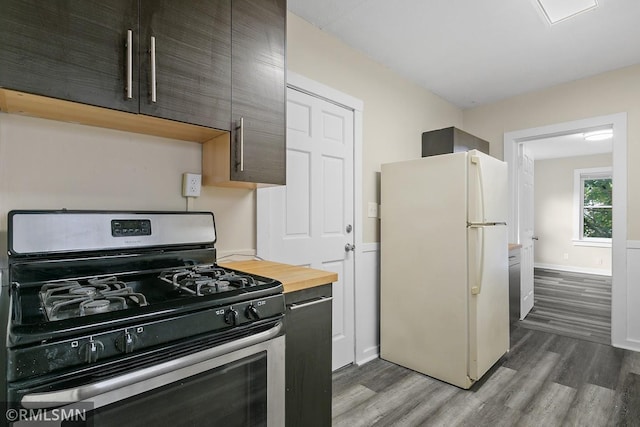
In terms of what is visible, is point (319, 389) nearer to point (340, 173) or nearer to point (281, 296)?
point (281, 296)

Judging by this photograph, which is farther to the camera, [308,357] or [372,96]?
[372,96]

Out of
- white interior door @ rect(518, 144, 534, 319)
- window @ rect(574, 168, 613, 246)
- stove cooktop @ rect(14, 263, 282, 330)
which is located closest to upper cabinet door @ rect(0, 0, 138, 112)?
stove cooktop @ rect(14, 263, 282, 330)

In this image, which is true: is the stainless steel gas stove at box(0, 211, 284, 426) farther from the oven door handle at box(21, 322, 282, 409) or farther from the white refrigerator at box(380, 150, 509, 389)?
the white refrigerator at box(380, 150, 509, 389)

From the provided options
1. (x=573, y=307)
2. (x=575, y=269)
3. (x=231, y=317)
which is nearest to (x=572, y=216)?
(x=575, y=269)

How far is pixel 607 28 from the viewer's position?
2303 mm

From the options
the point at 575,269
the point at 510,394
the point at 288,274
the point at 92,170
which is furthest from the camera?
the point at 575,269

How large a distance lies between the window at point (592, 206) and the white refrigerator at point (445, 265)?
5.39m

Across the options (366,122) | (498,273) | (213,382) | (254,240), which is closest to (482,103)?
(366,122)

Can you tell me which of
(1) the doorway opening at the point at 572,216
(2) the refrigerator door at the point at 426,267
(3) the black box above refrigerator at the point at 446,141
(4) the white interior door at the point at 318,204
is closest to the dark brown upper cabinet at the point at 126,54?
(4) the white interior door at the point at 318,204

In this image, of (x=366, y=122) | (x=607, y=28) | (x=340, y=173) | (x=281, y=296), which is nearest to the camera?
(x=281, y=296)

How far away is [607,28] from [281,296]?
2.96 m

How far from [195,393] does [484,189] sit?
6.92 ft

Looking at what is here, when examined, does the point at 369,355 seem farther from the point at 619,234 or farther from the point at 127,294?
the point at 619,234

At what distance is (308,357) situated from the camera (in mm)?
1424
